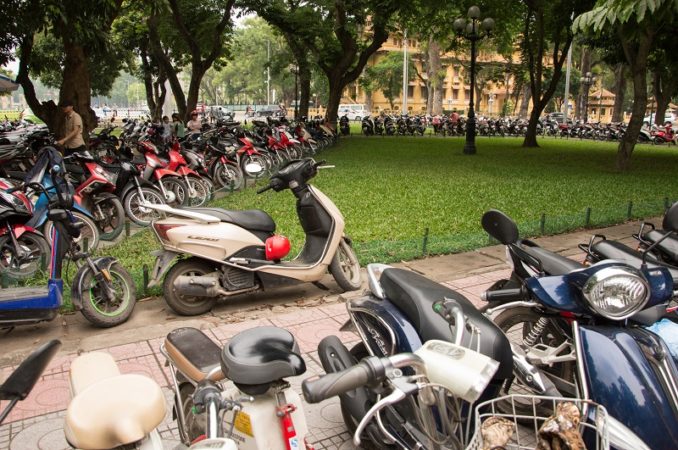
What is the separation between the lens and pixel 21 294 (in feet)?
14.0

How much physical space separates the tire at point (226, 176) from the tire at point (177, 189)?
6.96 ft

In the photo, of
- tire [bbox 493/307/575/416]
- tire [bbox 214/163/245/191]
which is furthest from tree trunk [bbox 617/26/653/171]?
tire [bbox 493/307/575/416]

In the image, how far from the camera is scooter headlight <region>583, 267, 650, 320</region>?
7.68 feet

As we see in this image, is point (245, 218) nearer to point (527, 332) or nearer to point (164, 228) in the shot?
point (164, 228)

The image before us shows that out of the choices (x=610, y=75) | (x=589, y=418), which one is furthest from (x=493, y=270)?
(x=610, y=75)


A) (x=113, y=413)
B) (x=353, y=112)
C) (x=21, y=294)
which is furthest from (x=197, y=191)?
(x=353, y=112)

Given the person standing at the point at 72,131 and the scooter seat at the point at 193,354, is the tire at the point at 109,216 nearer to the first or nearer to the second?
the person standing at the point at 72,131

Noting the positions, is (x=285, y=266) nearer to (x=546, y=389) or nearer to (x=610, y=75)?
(x=546, y=389)

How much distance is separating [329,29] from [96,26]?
11.3 m

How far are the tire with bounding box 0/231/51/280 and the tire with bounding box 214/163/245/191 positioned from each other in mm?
5462

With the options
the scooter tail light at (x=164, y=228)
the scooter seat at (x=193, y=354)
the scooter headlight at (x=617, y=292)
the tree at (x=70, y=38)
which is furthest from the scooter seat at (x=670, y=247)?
the tree at (x=70, y=38)

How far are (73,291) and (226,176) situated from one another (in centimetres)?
690

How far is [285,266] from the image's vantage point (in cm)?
511

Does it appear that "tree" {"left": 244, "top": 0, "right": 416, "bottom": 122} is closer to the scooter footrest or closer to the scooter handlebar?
the scooter footrest
